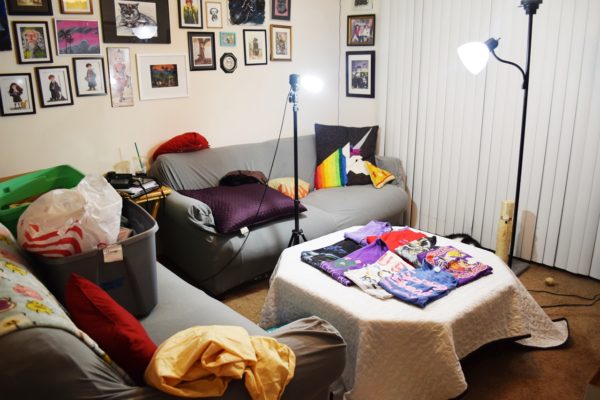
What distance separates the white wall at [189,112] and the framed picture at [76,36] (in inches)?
2.0

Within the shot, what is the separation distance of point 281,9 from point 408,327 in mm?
2813

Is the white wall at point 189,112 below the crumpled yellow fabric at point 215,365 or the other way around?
the other way around

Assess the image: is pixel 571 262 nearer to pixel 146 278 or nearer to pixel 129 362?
pixel 146 278

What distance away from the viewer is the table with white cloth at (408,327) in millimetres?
1838

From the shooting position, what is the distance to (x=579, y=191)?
3.03 metres

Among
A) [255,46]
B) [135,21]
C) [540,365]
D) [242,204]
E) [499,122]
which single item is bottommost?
[540,365]

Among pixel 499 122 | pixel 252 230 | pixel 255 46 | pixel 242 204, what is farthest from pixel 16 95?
pixel 499 122

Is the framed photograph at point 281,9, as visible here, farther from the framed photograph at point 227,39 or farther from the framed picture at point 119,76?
the framed picture at point 119,76

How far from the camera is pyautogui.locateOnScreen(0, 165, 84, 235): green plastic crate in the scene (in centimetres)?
207

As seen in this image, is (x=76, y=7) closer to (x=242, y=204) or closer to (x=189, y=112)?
(x=189, y=112)

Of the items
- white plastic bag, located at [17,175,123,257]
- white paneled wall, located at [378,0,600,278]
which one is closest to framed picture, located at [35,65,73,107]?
white plastic bag, located at [17,175,123,257]

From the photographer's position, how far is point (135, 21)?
9.98 feet

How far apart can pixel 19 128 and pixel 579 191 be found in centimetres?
338

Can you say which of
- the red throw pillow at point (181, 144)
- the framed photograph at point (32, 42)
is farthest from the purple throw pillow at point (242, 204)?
the framed photograph at point (32, 42)
